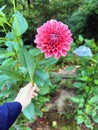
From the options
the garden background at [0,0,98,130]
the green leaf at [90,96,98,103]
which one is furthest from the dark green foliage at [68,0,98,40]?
the green leaf at [90,96,98,103]

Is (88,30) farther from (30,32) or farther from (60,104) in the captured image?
(60,104)

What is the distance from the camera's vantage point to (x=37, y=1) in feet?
19.2

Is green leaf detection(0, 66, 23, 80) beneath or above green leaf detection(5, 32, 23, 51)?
beneath

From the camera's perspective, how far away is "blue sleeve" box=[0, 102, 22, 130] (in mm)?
1942

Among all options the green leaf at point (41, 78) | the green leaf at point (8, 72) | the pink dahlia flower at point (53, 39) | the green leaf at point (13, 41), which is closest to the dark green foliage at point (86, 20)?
the green leaf at point (13, 41)

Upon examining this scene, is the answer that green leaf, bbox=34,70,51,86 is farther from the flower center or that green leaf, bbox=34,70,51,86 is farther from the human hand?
the flower center

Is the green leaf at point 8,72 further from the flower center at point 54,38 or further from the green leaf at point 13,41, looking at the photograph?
the flower center at point 54,38

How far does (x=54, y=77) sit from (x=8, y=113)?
149 centimetres

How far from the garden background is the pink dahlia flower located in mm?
139

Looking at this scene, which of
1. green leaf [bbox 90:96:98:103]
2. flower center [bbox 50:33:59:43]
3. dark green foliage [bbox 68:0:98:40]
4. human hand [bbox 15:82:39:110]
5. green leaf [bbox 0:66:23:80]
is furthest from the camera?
dark green foliage [bbox 68:0:98:40]

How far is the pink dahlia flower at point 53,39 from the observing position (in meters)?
1.70

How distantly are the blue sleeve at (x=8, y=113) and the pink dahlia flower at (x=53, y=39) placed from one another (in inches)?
16.2

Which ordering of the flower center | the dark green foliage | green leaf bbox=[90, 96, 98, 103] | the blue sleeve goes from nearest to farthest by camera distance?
1. the flower center
2. the blue sleeve
3. green leaf bbox=[90, 96, 98, 103]
4. the dark green foliage

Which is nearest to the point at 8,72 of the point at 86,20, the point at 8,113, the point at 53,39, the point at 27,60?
the point at 27,60
